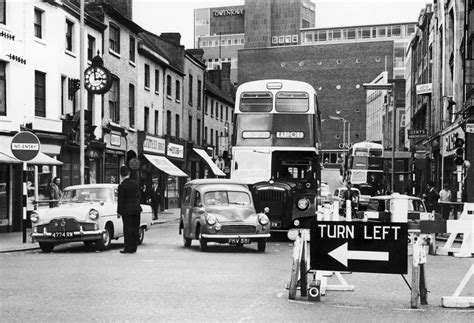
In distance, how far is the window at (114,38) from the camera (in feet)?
121

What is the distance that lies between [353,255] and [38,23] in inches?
859

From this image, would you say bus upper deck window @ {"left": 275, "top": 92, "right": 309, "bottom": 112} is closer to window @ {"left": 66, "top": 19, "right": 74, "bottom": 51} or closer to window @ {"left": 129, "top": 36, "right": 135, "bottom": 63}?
window @ {"left": 66, "top": 19, "right": 74, "bottom": 51}


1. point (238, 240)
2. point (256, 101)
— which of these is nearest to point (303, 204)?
point (256, 101)

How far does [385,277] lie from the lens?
13.5 meters

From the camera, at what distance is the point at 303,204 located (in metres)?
23.0

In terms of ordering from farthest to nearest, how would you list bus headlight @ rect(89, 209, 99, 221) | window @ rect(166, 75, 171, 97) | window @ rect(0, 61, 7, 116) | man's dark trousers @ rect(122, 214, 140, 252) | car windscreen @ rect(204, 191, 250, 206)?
window @ rect(166, 75, 171, 97) → window @ rect(0, 61, 7, 116) → car windscreen @ rect(204, 191, 250, 206) → bus headlight @ rect(89, 209, 99, 221) → man's dark trousers @ rect(122, 214, 140, 252)

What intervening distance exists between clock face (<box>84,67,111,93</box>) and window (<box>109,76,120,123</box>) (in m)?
6.40

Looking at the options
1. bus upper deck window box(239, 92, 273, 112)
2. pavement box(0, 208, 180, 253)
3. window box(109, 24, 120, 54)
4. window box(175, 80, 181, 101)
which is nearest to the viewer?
pavement box(0, 208, 180, 253)

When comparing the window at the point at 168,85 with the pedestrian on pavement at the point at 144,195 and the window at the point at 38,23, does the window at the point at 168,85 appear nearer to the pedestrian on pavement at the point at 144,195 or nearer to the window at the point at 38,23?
the pedestrian on pavement at the point at 144,195

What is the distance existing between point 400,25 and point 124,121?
93515 mm

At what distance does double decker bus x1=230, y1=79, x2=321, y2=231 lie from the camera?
2316cm

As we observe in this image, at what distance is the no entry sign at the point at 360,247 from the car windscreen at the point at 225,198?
8.77m

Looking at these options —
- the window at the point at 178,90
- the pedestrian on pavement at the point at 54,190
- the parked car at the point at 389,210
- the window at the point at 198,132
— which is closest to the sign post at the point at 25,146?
the pedestrian on pavement at the point at 54,190

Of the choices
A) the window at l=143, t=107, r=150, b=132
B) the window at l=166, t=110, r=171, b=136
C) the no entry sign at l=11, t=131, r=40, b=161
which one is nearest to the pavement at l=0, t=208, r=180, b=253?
the no entry sign at l=11, t=131, r=40, b=161
